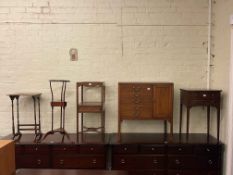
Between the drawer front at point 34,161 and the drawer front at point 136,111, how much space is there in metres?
1.26

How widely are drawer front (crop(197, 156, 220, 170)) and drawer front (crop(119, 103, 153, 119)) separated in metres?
0.94

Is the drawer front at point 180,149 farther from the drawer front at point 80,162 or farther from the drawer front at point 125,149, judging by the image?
the drawer front at point 80,162

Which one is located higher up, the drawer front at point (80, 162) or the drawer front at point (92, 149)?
the drawer front at point (92, 149)

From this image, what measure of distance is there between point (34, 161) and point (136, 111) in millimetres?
1616

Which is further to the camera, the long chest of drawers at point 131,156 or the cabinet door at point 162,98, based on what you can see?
the cabinet door at point 162,98

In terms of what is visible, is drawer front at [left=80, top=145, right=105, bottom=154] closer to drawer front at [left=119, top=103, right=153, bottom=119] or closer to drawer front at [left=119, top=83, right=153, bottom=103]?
drawer front at [left=119, top=103, right=153, bottom=119]

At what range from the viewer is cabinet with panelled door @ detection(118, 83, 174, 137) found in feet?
12.8

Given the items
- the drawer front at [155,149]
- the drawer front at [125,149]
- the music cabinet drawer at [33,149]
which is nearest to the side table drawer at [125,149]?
the drawer front at [125,149]

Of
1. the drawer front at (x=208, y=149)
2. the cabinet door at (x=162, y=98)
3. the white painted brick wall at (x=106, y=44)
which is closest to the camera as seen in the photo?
the drawer front at (x=208, y=149)

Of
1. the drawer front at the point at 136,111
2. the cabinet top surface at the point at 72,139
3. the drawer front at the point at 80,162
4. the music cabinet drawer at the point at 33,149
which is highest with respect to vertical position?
the drawer front at the point at 136,111

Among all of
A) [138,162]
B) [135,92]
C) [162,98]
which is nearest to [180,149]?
[138,162]

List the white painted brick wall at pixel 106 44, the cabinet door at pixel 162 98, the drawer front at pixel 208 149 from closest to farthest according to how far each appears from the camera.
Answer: the drawer front at pixel 208 149 → the cabinet door at pixel 162 98 → the white painted brick wall at pixel 106 44

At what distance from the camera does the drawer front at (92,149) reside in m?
3.82

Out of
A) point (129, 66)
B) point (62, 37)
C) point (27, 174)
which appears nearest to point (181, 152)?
point (129, 66)
